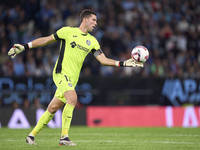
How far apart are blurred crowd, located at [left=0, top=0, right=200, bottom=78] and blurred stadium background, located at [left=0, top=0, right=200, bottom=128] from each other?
0.12ft

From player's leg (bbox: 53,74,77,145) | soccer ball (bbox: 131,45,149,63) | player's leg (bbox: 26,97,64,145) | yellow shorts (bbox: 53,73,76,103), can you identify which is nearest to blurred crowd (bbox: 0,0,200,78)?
player's leg (bbox: 26,97,64,145)

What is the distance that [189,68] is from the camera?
1766 cm

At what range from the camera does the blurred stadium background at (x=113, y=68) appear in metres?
14.5

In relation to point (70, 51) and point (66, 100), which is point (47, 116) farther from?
point (70, 51)

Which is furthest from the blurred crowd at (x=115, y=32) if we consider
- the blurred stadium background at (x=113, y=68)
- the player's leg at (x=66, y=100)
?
the player's leg at (x=66, y=100)

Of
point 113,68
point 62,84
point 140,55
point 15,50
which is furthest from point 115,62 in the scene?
point 113,68

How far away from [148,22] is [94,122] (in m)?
7.23

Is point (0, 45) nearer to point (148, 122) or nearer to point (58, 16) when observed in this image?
point (58, 16)

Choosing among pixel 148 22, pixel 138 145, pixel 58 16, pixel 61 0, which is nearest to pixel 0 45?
pixel 58 16

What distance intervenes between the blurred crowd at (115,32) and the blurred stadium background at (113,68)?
37 millimetres

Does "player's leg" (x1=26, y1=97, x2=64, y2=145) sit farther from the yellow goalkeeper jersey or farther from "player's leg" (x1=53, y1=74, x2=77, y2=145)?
the yellow goalkeeper jersey

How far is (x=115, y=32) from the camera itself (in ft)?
60.3

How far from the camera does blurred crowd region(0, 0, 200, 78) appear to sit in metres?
15.8

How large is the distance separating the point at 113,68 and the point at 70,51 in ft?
28.3
